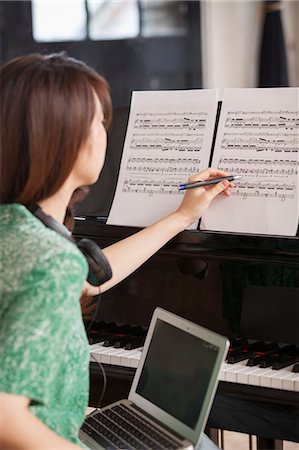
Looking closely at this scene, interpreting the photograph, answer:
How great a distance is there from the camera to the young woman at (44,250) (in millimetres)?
1343

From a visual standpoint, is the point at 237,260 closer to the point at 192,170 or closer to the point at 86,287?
the point at 192,170

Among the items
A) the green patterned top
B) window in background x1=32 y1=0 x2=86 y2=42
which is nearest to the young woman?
the green patterned top

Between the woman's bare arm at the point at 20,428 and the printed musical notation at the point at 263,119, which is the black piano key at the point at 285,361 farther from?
the woman's bare arm at the point at 20,428

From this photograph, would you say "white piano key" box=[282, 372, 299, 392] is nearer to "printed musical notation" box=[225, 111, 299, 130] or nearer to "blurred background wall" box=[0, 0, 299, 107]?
"printed musical notation" box=[225, 111, 299, 130]

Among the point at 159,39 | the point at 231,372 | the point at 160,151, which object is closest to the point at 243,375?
the point at 231,372

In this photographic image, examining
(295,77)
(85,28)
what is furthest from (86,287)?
(295,77)

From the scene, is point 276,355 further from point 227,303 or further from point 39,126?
point 39,126

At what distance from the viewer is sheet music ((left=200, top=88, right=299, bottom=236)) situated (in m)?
2.08

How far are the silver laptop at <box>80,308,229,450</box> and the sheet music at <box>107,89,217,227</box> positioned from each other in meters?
0.47

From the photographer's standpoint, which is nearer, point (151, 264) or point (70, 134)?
point (70, 134)

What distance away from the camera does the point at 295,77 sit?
24.1 feet

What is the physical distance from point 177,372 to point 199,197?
51 cm

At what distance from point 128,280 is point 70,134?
3.19 feet

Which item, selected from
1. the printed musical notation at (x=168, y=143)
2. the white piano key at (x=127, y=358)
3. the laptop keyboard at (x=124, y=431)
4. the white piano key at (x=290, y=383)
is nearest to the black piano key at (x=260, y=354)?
the white piano key at (x=290, y=383)
